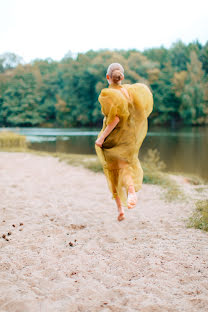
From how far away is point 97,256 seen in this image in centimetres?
330

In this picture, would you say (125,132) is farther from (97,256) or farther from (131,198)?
(97,256)

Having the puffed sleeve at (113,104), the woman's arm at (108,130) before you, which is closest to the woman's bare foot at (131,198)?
the woman's arm at (108,130)

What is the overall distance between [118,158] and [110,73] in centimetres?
106

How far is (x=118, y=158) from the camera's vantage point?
3.91 meters

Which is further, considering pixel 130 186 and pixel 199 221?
pixel 199 221

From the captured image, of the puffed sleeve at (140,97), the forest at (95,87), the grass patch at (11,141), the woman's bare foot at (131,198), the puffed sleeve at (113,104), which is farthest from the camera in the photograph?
the forest at (95,87)

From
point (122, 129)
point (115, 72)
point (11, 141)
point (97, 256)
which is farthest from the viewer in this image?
point (11, 141)

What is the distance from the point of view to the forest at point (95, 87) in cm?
4362

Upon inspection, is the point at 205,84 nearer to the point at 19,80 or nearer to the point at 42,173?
the point at 19,80

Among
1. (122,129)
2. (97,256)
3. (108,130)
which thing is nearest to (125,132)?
(122,129)

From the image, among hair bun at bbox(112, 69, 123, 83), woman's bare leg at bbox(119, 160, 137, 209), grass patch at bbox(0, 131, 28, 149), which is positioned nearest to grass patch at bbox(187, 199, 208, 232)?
woman's bare leg at bbox(119, 160, 137, 209)

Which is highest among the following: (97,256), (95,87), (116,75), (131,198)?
(95,87)

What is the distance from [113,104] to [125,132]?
41cm

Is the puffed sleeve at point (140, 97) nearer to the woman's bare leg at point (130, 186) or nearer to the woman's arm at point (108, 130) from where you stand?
the woman's arm at point (108, 130)
